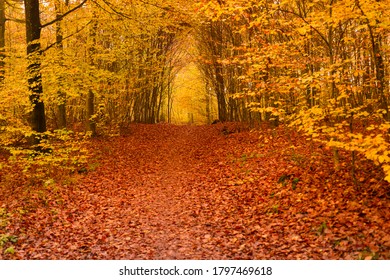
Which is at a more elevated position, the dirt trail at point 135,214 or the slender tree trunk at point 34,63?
the slender tree trunk at point 34,63

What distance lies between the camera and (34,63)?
36.7 ft

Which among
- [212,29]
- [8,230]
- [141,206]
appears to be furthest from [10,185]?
[212,29]

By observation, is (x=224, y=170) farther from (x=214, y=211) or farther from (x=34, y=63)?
(x=34, y=63)

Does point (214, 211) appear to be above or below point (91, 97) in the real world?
below

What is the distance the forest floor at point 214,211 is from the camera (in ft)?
21.3

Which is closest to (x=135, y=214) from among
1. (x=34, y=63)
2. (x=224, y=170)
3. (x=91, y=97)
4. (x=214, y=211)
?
(x=214, y=211)

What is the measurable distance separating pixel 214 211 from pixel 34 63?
7706mm

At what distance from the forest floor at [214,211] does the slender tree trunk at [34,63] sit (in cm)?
237

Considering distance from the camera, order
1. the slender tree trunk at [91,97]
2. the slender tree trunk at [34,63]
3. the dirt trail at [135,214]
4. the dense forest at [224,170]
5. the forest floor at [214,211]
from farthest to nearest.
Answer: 1. the slender tree trunk at [91,97]
2. the slender tree trunk at [34,63]
3. the dirt trail at [135,214]
4. the dense forest at [224,170]
5. the forest floor at [214,211]

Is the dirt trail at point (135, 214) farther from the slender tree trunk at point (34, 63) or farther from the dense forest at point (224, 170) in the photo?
the slender tree trunk at point (34, 63)

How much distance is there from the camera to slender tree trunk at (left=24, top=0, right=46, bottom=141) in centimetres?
1099

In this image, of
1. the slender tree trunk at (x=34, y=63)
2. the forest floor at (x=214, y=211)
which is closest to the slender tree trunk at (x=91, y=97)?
the slender tree trunk at (x=34, y=63)

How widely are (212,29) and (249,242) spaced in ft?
59.5

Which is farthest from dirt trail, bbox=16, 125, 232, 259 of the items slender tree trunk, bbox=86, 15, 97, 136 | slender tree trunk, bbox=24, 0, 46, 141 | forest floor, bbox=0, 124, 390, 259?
slender tree trunk, bbox=24, 0, 46, 141
